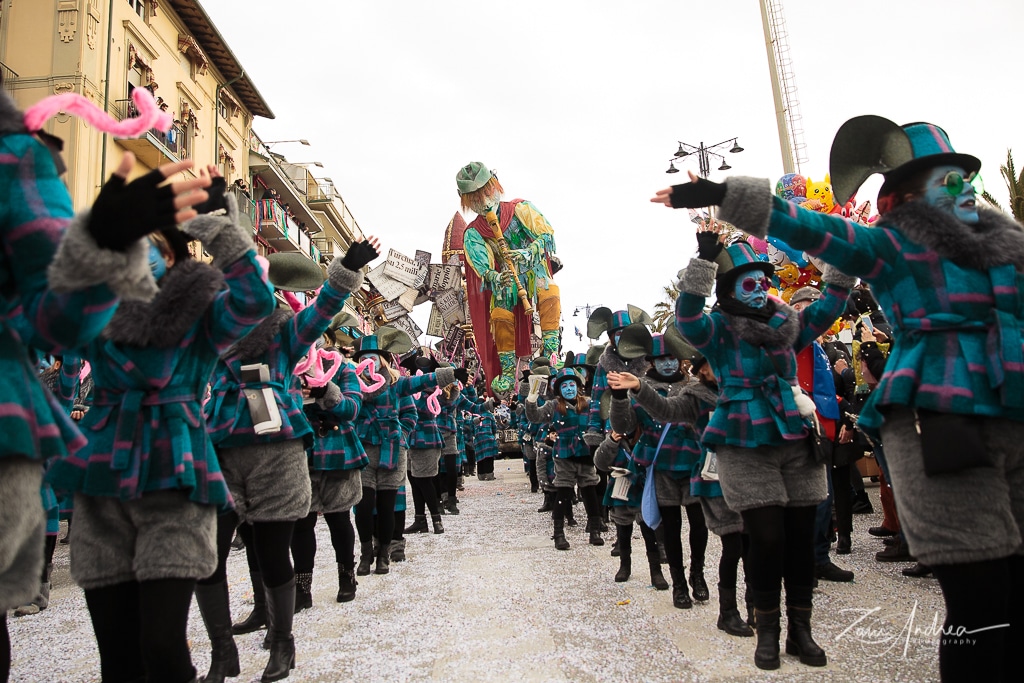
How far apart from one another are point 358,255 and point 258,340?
0.69 meters

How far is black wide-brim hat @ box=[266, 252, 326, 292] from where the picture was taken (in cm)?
448

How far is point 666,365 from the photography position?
18.4 ft

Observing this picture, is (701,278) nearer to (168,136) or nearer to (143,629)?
(143,629)

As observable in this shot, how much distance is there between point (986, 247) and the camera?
94.7 inches

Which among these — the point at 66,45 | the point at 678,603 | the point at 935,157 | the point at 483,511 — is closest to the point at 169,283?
the point at 935,157

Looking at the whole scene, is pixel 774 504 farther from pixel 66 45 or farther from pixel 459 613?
pixel 66 45

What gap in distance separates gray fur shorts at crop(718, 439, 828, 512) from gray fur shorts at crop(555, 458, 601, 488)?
4.63 m

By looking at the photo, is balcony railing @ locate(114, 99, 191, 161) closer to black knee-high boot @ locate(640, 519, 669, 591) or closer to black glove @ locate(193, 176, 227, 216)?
black knee-high boot @ locate(640, 519, 669, 591)

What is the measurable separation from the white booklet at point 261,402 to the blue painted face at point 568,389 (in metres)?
5.02

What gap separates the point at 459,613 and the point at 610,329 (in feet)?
8.43

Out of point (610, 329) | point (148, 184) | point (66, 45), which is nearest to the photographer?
point (148, 184)

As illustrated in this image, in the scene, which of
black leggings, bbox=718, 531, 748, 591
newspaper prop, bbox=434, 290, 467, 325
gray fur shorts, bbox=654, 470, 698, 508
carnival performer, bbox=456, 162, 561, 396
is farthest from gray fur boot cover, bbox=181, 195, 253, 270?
newspaper prop, bbox=434, 290, 467, 325

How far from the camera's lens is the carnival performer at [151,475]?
234cm
